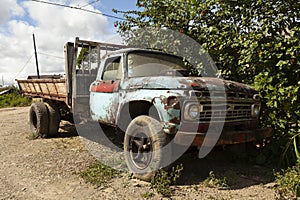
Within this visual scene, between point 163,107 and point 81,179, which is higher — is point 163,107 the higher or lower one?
the higher one

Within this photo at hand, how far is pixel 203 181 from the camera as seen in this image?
12.7 ft

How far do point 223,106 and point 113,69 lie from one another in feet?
7.04

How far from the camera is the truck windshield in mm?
4574

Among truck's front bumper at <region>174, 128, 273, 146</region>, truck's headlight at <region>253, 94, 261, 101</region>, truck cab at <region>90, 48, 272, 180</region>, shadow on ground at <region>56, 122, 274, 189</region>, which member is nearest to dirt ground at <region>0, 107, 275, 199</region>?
shadow on ground at <region>56, 122, 274, 189</region>

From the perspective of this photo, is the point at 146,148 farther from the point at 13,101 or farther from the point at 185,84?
the point at 13,101

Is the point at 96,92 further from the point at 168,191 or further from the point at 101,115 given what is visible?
the point at 168,191

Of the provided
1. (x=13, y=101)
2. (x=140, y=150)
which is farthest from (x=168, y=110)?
(x=13, y=101)

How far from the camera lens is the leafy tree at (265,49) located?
4.16m

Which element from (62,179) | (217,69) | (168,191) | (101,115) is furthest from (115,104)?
(217,69)

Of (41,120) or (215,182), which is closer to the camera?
(215,182)

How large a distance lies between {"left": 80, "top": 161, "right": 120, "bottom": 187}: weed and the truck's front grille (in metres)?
1.59

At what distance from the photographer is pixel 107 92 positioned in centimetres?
479

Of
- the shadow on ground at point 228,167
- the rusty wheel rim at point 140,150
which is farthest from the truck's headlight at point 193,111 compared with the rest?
the shadow on ground at point 228,167

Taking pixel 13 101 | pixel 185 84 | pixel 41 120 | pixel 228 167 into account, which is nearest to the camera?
pixel 185 84
